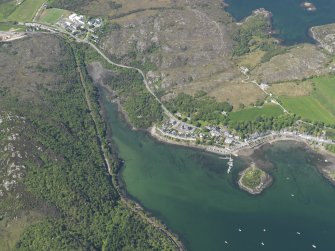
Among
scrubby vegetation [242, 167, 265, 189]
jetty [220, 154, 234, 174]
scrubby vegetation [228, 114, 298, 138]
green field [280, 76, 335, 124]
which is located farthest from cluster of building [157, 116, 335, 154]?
scrubby vegetation [242, 167, 265, 189]

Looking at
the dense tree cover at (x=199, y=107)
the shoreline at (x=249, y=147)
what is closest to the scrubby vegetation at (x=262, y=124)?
the shoreline at (x=249, y=147)

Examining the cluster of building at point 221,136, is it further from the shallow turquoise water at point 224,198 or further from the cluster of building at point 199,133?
the shallow turquoise water at point 224,198

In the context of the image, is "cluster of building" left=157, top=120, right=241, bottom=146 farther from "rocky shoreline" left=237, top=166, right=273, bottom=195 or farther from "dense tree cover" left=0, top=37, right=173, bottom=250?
"dense tree cover" left=0, top=37, right=173, bottom=250

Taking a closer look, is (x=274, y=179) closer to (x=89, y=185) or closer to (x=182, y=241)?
(x=182, y=241)

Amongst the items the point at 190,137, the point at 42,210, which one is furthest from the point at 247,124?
the point at 42,210

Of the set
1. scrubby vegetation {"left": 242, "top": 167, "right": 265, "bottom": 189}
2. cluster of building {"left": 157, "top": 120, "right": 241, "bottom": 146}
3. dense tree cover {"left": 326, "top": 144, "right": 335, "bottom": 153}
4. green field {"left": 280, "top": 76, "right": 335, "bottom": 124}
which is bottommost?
Answer: dense tree cover {"left": 326, "top": 144, "right": 335, "bottom": 153}
